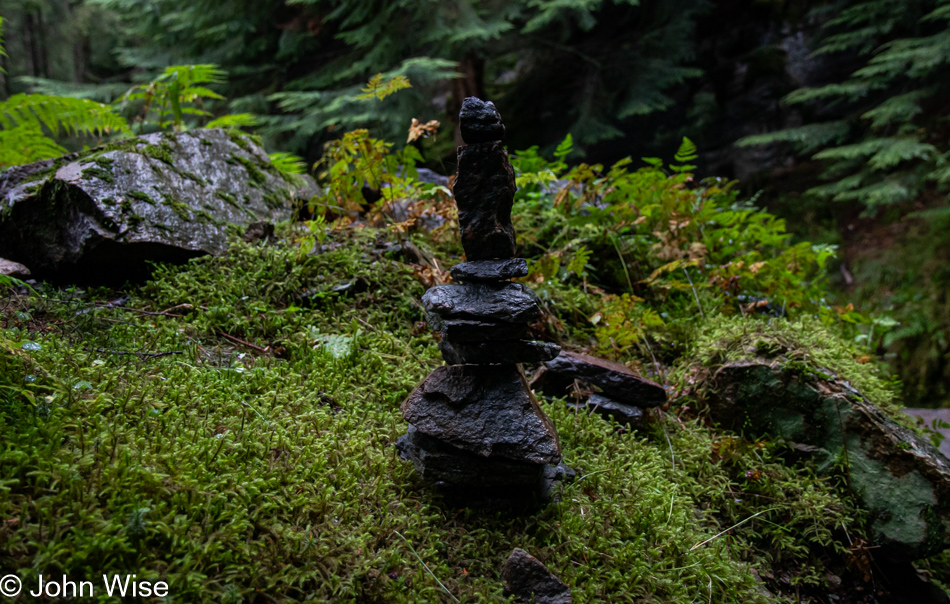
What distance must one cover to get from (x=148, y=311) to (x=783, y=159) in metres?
12.1

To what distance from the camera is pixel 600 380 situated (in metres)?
2.74

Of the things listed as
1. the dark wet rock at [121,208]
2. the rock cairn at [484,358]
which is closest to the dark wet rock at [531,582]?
the rock cairn at [484,358]

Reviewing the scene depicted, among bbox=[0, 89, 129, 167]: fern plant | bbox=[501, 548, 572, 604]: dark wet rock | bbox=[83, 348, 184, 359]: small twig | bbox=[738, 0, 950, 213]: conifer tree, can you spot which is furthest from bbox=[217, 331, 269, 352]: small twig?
bbox=[738, 0, 950, 213]: conifer tree

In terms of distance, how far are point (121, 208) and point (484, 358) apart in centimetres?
264

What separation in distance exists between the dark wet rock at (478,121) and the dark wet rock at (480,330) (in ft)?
2.36

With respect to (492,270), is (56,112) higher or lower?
higher

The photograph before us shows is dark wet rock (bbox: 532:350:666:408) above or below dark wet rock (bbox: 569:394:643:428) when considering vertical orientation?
above

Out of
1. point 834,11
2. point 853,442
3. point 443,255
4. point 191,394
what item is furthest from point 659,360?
point 834,11

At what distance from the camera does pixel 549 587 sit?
1.65 meters

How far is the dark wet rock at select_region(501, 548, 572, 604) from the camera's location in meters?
1.64

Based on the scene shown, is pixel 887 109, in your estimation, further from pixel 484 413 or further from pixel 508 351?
pixel 484 413

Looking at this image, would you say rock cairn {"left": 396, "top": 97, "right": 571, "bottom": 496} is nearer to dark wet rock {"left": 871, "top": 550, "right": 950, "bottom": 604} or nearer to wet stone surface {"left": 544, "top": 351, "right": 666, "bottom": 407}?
wet stone surface {"left": 544, "top": 351, "right": 666, "bottom": 407}

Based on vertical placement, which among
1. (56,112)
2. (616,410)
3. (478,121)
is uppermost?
(478,121)

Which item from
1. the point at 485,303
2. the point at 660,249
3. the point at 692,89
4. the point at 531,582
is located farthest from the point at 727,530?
the point at 692,89
